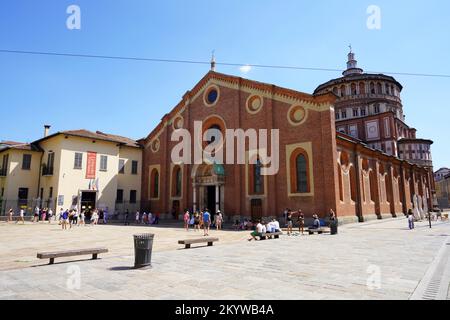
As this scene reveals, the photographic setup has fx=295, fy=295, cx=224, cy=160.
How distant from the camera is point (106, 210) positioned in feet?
112

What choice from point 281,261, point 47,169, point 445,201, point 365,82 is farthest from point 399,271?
point 445,201

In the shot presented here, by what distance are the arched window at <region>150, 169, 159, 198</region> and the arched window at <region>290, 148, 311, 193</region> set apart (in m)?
18.0

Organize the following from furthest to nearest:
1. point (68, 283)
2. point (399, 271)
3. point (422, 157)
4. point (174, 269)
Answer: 1. point (422, 157)
2. point (174, 269)
3. point (399, 271)
4. point (68, 283)

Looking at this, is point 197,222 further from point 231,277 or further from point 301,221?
point 231,277

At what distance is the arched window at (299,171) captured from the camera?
24.1 metres

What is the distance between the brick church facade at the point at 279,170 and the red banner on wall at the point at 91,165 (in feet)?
20.2

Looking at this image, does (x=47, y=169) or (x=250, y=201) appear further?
(x=47, y=169)

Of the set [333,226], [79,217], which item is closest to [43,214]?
[79,217]

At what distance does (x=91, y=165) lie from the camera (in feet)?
110

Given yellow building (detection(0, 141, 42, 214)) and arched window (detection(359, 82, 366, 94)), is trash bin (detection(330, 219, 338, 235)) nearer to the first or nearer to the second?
yellow building (detection(0, 141, 42, 214))

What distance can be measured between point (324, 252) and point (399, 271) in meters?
3.57

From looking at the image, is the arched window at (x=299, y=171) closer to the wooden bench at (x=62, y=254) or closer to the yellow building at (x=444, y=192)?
the wooden bench at (x=62, y=254)

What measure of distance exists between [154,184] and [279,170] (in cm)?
1745

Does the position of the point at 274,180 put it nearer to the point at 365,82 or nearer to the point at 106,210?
the point at 106,210
